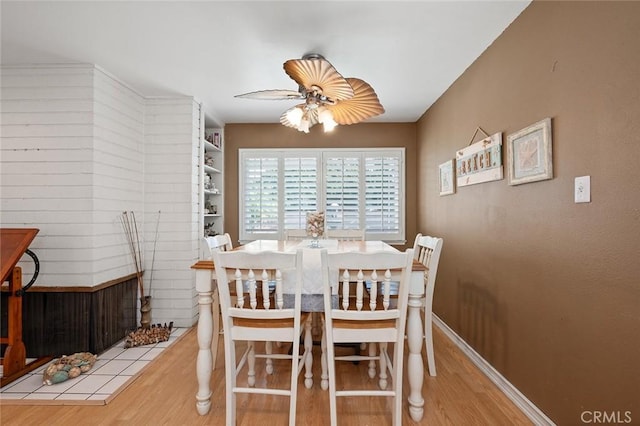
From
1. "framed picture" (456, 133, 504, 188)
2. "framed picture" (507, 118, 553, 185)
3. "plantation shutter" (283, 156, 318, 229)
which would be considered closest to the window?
"plantation shutter" (283, 156, 318, 229)

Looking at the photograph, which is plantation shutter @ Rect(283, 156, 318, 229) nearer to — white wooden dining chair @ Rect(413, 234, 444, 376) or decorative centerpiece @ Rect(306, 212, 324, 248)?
decorative centerpiece @ Rect(306, 212, 324, 248)

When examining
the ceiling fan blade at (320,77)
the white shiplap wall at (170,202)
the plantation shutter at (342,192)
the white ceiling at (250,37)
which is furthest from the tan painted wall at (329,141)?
the ceiling fan blade at (320,77)

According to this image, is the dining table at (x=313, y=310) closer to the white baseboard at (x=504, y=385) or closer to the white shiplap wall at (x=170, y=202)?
the white baseboard at (x=504, y=385)

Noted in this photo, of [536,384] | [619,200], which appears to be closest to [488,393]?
[536,384]

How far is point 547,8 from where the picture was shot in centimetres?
186

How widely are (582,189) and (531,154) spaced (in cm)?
44

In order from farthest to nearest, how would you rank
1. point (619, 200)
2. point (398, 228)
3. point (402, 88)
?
point (398, 228)
point (402, 88)
point (619, 200)

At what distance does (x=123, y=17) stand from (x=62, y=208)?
1.67m

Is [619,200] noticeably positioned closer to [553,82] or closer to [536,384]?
[553,82]

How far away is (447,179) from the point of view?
11.1 feet

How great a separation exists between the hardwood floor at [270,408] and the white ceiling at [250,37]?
2412mm

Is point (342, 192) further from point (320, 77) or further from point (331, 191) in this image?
point (320, 77)

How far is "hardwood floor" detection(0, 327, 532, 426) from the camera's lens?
6.32 ft

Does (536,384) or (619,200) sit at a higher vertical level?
(619,200)
